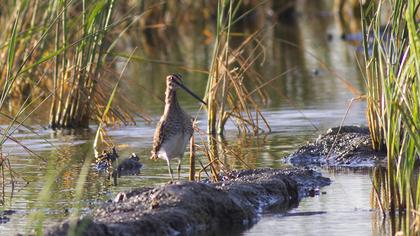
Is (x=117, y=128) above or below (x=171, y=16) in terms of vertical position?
below

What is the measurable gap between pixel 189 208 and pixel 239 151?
302cm

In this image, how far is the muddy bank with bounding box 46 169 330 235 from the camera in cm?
595

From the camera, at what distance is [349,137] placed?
9.05 meters

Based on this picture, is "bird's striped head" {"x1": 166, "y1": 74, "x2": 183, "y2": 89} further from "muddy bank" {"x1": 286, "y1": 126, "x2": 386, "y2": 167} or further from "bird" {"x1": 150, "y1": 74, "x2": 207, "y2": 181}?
"muddy bank" {"x1": 286, "y1": 126, "x2": 386, "y2": 167}

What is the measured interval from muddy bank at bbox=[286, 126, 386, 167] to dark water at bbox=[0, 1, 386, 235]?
22cm

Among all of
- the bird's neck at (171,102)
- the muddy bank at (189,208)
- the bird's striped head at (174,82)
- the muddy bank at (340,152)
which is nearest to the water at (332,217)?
the muddy bank at (189,208)

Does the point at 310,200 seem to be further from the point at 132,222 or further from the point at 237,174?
the point at 132,222

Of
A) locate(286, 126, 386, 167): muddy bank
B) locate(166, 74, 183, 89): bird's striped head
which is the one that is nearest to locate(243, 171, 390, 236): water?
locate(286, 126, 386, 167): muddy bank

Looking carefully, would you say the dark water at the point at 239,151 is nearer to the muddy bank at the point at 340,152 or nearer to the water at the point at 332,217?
the water at the point at 332,217

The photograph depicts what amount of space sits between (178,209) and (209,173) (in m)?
1.99

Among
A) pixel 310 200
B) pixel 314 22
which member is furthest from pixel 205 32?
pixel 310 200

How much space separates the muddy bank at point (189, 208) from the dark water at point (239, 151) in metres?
0.16

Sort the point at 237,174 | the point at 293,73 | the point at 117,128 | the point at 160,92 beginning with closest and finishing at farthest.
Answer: the point at 237,174
the point at 117,128
the point at 160,92
the point at 293,73

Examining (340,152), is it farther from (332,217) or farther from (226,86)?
(332,217)
